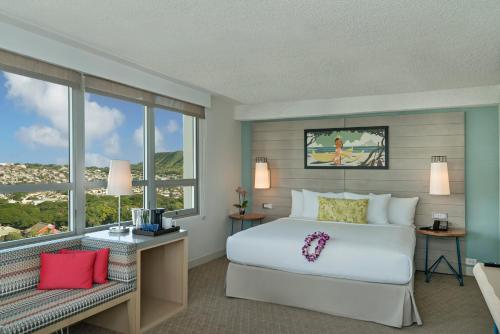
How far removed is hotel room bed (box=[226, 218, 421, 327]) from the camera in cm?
324

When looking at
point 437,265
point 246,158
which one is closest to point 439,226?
point 437,265

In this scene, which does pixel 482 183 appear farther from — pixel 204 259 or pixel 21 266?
pixel 21 266

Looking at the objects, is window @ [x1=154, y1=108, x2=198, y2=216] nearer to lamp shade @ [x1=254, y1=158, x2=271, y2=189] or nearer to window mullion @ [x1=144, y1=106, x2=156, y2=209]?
window mullion @ [x1=144, y1=106, x2=156, y2=209]

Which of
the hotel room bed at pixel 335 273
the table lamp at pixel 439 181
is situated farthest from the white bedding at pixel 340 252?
the table lamp at pixel 439 181

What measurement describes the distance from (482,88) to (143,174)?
4.34 meters

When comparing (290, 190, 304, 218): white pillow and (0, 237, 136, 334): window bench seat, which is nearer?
(0, 237, 136, 334): window bench seat

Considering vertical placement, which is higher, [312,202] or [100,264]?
[312,202]

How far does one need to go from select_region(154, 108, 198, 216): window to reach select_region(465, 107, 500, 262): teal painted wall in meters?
3.70

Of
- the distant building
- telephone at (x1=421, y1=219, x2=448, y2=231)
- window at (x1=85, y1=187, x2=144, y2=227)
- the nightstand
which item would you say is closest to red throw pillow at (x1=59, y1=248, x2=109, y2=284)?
the distant building

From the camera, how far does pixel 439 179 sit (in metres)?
4.66

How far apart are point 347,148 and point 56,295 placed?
4.22 meters

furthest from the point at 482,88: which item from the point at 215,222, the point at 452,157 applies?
the point at 215,222

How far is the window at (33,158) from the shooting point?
307 centimetres

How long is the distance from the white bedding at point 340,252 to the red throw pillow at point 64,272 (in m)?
1.55
